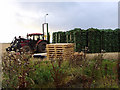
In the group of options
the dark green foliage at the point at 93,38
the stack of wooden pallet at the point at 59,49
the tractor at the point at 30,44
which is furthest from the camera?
the dark green foliage at the point at 93,38

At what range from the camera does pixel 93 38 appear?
16.5 metres

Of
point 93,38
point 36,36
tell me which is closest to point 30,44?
point 36,36

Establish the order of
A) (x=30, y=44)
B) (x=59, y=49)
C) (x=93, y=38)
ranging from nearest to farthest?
(x=59, y=49), (x=30, y=44), (x=93, y=38)

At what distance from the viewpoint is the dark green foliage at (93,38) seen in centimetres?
1588

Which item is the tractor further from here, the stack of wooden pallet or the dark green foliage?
the stack of wooden pallet

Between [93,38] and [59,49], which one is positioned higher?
[93,38]

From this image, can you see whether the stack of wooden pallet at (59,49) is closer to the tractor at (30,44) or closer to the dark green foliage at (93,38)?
the tractor at (30,44)

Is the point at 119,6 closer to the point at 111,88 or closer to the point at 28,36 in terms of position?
the point at 111,88

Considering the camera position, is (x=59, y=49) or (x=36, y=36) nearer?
(x=59, y=49)

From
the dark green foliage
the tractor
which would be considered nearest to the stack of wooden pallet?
the tractor

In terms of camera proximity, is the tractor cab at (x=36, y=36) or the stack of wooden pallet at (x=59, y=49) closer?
the stack of wooden pallet at (x=59, y=49)

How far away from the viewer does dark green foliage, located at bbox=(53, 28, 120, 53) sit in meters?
15.9

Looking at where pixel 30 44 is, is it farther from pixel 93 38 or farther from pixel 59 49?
pixel 93 38

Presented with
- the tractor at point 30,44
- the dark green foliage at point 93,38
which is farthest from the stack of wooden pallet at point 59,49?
the dark green foliage at point 93,38
